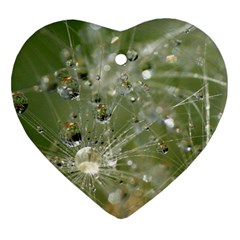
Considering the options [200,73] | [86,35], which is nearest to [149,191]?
[200,73]

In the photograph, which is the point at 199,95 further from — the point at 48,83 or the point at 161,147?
the point at 48,83

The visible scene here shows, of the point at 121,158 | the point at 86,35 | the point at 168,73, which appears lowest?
the point at 121,158

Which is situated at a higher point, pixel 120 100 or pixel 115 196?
pixel 120 100

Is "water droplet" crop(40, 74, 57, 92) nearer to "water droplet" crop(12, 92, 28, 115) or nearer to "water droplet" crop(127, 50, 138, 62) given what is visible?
"water droplet" crop(12, 92, 28, 115)

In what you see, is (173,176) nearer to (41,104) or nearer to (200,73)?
(200,73)

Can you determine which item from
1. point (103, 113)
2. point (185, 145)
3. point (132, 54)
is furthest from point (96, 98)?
point (185, 145)

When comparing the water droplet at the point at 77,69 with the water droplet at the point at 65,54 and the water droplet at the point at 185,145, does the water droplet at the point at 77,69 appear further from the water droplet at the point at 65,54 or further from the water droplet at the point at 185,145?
the water droplet at the point at 185,145
